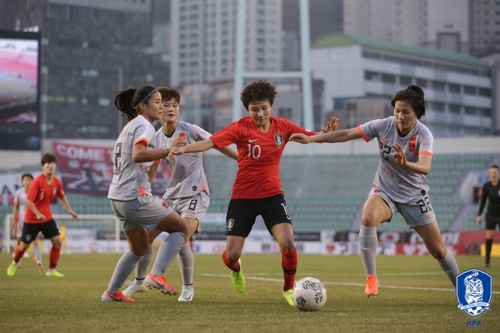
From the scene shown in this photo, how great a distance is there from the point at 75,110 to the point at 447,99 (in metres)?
43.2

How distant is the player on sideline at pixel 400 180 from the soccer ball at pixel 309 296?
95 centimetres

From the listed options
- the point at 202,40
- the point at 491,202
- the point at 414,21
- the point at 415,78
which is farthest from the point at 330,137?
the point at 202,40

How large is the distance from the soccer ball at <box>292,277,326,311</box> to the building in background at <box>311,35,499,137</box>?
297 ft

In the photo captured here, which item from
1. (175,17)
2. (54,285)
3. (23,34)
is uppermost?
(175,17)

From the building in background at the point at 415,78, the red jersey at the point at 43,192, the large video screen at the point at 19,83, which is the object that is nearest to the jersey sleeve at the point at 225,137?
the red jersey at the point at 43,192

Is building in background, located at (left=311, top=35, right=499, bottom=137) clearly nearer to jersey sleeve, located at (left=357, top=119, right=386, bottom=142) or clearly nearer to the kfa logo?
jersey sleeve, located at (left=357, top=119, right=386, bottom=142)

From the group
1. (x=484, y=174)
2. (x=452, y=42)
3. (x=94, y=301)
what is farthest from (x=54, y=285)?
(x=452, y=42)

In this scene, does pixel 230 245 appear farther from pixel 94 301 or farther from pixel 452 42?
pixel 452 42

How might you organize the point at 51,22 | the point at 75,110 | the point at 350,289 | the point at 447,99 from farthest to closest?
the point at 447,99
the point at 75,110
the point at 51,22
the point at 350,289

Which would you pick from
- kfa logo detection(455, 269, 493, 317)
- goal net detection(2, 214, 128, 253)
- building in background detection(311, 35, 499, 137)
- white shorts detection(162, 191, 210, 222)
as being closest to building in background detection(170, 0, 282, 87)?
building in background detection(311, 35, 499, 137)

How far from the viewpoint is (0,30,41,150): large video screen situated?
37281 millimetres

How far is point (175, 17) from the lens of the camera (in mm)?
151875

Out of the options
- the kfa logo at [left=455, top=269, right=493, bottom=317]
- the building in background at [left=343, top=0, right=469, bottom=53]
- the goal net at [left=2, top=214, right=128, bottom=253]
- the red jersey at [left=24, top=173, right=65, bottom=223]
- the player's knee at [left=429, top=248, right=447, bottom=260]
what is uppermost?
the building in background at [left=343, top=0, right=469, bottom=53]

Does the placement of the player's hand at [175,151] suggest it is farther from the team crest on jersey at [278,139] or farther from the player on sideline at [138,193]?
the team crest on jersey at [278,139]
